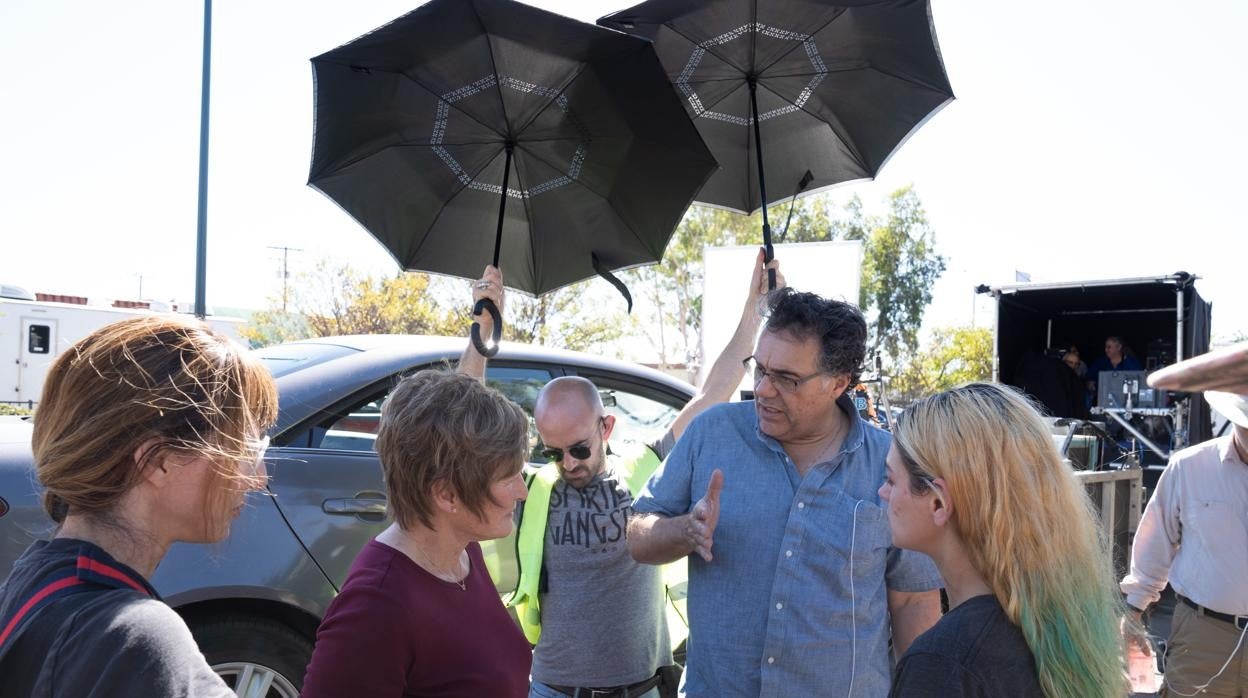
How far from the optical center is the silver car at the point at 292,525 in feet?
10.0

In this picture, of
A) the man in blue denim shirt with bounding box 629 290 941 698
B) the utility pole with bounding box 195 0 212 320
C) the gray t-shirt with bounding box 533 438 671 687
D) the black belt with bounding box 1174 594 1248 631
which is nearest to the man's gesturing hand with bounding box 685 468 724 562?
the man in blue denim shirt with bounding box 629 290 941 698

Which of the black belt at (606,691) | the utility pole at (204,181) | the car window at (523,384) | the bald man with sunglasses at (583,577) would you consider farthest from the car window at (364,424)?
the utility pole at (204,181)

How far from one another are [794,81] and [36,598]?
9.07 feet

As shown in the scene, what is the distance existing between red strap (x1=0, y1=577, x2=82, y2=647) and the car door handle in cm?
235

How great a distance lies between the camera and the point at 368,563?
1.73 metres

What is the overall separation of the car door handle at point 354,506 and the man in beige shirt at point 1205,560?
3030 millimetres

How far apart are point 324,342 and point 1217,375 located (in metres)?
3.70

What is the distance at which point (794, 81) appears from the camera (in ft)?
10.4

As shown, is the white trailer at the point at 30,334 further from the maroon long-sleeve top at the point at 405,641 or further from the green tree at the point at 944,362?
the green tree at the point at 944,362

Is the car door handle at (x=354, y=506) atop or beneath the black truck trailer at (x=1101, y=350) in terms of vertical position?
beneath

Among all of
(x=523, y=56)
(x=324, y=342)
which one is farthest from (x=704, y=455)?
(x=324, y=342)

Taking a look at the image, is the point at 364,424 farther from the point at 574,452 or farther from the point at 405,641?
the point at 405,641

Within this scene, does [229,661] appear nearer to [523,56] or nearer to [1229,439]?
[523,56]

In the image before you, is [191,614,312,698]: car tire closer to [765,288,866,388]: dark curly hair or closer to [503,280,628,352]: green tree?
[765,288,866,388]: dark curly hair
